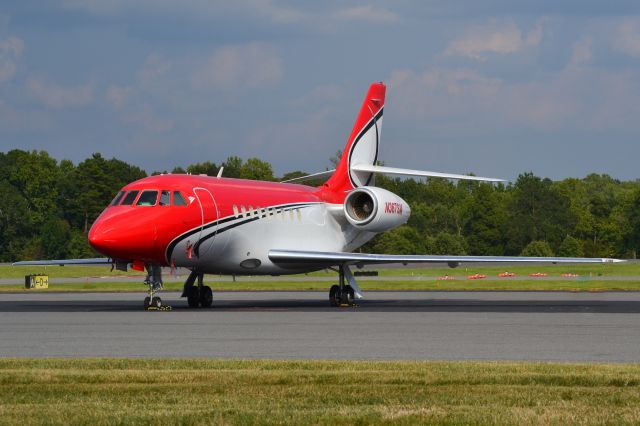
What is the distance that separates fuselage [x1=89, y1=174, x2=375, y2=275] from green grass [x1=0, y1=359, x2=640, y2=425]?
13297 millimetres

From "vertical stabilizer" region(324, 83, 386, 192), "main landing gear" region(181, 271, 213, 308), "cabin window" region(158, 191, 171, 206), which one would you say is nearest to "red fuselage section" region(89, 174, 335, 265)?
"cabin window" region(158, 191, 171, 206)

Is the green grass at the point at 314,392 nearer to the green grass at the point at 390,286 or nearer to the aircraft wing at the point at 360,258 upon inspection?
the aircraft wing at the point at 360,258

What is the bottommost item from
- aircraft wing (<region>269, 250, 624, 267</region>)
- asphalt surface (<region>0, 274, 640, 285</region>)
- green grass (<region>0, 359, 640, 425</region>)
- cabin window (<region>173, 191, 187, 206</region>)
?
green grass (<region>0, 359, 640, 425</region>)

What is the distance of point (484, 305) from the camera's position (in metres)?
31.9

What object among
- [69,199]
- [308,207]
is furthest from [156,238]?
[69,199]

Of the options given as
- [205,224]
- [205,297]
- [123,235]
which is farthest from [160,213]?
[205,297]

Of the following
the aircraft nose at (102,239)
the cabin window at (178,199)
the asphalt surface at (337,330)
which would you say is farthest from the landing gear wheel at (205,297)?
the aircraft nose at (102,239)

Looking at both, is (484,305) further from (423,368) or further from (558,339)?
(423,368)

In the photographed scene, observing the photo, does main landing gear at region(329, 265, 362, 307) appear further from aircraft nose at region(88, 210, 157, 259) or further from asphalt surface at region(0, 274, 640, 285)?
asphalt surface at region(0, 274, 640, 285)

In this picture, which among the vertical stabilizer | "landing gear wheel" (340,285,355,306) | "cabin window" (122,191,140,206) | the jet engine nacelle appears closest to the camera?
"cabin window" (122,191,140,206)

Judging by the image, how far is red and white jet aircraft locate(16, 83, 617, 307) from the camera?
29.5 metres

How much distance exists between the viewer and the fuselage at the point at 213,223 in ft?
95.2

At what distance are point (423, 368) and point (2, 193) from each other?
4712 inches

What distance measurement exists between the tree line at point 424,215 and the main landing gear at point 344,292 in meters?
62.6
